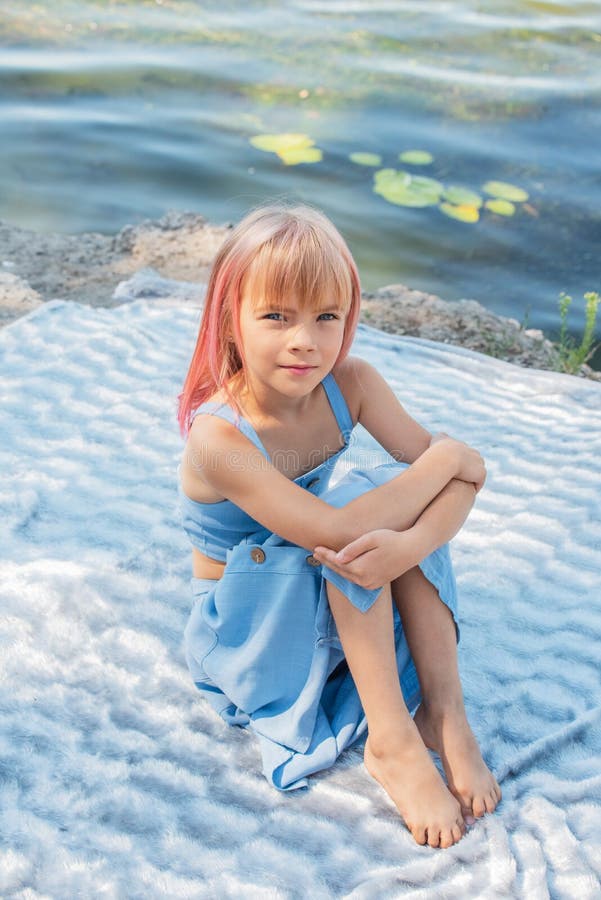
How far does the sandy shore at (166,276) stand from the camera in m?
2.93

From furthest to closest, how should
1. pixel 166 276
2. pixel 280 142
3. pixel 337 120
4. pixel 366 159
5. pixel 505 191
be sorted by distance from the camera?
pixel 337 120, pixel 280 142, pixel 366 159, pixel 505 191, pixel 166 276

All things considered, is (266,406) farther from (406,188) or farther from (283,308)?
(406,188)

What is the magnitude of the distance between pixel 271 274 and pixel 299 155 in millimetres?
2948

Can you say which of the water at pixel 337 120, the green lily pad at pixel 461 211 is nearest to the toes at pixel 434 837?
the water at pixel 337 120

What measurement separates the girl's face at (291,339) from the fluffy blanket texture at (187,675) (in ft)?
1.73

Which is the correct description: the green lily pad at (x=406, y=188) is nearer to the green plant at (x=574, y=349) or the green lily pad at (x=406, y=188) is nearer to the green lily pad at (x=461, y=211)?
the green lily pad at (x=461, y=211)

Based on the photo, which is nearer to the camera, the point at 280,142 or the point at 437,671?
the point at 437,671

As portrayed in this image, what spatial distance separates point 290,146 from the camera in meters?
4.24

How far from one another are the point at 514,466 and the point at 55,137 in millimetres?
2778

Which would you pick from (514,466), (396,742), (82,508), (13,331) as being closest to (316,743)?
(396,742)

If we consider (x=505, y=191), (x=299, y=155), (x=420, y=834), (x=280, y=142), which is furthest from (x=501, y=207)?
(x=420, y=834)

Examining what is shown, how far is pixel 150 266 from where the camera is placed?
3.17 m

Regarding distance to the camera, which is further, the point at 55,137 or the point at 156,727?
the point at 55,137

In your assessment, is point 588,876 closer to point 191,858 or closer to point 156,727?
point 191,858
